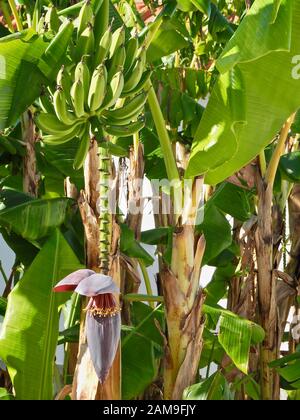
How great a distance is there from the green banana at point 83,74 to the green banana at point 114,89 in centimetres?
4

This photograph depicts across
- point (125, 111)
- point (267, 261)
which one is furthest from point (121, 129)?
point (267, 261)

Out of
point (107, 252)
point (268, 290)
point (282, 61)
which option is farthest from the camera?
point (268, 290)

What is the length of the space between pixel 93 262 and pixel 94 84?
330 millimetres

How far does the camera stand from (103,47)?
1.33 metres

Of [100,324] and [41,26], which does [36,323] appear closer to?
[100,324]

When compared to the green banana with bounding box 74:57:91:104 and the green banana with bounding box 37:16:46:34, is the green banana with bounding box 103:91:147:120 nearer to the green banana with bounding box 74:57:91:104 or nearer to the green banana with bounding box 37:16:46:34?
the green banana with bounding box 74:57:91:104

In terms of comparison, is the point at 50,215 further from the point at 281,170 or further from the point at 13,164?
the point at 281,170

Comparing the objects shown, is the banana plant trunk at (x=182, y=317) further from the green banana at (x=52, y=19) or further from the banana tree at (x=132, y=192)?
the green banana at (x=52, y=19)

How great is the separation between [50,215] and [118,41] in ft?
1.42

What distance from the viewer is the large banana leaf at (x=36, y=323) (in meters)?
1.52

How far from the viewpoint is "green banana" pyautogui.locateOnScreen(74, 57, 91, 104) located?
50.1 inches
